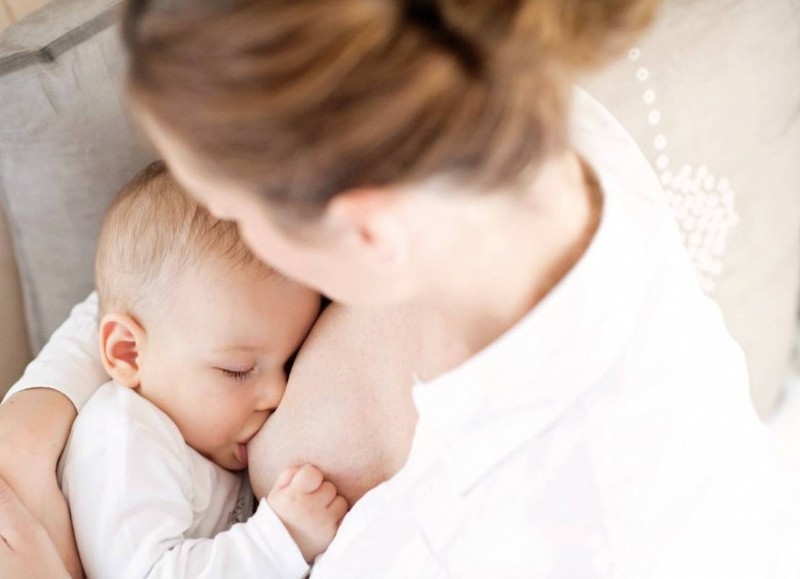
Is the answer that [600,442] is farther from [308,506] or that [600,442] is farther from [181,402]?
[181,402]

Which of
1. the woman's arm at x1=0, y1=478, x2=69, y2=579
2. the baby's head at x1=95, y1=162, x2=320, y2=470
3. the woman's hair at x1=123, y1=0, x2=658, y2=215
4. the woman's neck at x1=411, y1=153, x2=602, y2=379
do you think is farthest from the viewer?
the baby's head at x1=95, y1=162, x2=320, y2=470

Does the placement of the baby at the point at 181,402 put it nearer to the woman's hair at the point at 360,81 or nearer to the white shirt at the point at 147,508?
the white shirt at the point at 147,508

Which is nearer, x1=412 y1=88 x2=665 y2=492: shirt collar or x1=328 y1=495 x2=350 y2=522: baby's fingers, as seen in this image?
x1=412 y1=88 x2=665 y2=492: shirt collar

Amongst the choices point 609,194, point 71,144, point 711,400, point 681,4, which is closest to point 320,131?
point 609,194

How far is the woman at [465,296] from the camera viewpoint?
486 millimetres

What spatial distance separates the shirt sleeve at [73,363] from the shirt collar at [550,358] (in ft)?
1.40

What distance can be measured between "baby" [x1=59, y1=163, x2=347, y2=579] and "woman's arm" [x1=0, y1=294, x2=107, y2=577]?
0.02 metres

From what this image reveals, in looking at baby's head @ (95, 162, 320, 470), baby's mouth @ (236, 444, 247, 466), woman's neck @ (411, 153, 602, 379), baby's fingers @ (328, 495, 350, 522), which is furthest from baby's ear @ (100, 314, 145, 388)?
woman's neck @ (411, 153, 602, 379)

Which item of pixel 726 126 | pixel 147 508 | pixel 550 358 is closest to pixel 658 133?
pixel 726 126

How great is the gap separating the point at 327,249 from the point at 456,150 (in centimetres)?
12

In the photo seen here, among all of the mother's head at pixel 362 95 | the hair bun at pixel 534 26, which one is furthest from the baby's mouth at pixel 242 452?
the hair bun at pixel 534 26

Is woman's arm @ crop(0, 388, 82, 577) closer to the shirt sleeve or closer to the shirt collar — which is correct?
the shirt sleeve

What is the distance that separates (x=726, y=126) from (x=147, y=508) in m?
0.73

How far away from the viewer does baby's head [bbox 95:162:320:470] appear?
2.86ft
